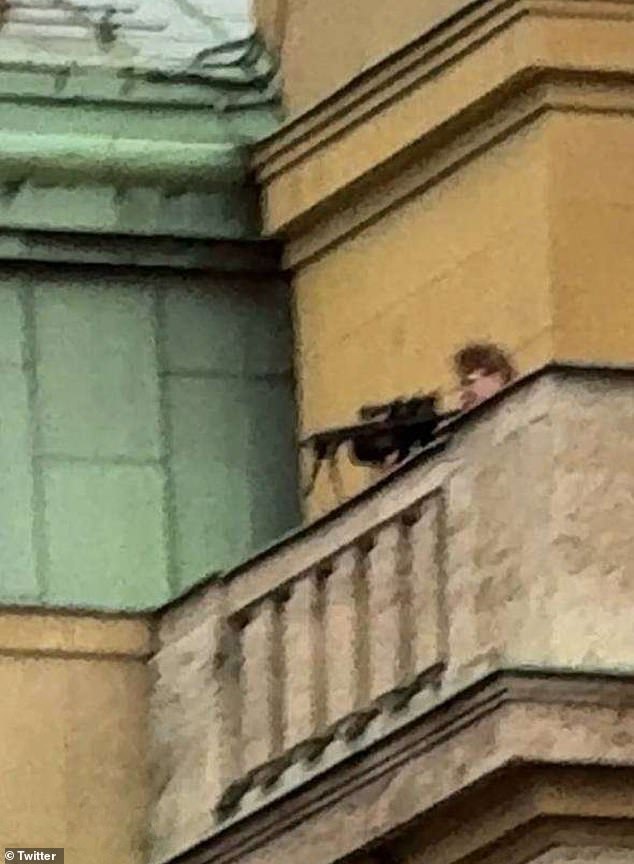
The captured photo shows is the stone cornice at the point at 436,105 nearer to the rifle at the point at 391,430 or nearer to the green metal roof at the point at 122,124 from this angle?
the green metal roof at the point at 122,124

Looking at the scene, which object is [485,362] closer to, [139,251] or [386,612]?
[386,612]

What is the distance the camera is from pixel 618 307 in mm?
30922

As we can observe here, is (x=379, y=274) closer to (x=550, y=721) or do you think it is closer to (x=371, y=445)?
(x=371, y=445)

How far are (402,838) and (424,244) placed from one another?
392 centimetres

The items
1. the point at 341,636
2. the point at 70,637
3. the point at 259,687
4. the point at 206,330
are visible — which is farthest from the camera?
the point at 206,330

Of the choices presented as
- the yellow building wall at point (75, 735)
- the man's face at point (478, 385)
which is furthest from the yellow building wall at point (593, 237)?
the yellow building wall at point (75, 735)

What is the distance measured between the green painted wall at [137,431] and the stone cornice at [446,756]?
2.55 m

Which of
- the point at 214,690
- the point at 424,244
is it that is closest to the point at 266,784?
the point at 214,690

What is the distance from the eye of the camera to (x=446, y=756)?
93.2 feet

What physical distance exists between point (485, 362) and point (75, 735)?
2327 millimetres

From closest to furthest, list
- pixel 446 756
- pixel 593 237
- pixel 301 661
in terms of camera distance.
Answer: pixel 446 756 < pixel 301 661 < pixel 593 237

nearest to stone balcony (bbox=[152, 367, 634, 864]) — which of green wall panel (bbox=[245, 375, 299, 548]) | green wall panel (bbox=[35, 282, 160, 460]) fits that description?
green wall panel (bbox=[245, 375, 299, 548])

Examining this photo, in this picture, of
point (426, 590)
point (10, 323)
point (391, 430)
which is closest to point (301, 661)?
point (426, 590)

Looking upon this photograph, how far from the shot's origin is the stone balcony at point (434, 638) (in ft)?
92.4
